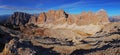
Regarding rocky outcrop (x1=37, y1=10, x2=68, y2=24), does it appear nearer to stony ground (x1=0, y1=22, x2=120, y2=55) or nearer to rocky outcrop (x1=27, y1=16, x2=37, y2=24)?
rocky outcrop (x1=27, y1=16, x2=37, y2=24)

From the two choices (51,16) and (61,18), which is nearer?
(61,18)

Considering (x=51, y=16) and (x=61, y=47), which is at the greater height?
(x=61, y=47)

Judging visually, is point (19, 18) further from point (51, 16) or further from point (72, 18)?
point (72, 18)

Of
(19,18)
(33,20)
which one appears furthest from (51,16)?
(19,18)

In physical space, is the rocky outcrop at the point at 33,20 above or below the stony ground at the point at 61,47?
below

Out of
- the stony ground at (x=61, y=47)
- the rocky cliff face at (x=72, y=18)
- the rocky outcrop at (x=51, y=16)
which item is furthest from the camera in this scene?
the rocky outcrop at (x=51, y=16)

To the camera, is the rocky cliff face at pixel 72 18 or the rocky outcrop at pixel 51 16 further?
the rocky outcrop at pixel 51 16

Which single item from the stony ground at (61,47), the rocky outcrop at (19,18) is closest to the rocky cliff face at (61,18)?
the rocky outcrop at (19,18)

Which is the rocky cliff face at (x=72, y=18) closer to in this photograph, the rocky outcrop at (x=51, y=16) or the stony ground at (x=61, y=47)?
the rocky outcrop at (x=51, y=16)

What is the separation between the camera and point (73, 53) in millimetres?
31844

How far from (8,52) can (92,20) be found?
259 ft

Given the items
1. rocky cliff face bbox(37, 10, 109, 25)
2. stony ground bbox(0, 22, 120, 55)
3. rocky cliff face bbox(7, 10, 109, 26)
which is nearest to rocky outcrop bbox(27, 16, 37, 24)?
rocky cliff face bbox(7, 10, 109, 26)

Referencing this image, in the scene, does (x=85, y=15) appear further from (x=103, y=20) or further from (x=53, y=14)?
(x=53, y=14)

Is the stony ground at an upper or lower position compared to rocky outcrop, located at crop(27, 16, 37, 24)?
upper
